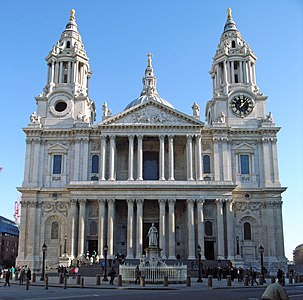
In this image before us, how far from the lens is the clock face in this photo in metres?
62.6

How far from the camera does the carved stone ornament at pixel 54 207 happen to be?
58250 mm

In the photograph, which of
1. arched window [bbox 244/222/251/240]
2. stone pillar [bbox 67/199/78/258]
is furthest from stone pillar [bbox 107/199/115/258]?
arched window [bbox 244/222/251/240]

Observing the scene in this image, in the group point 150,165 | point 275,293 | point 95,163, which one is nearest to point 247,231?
point 150,165

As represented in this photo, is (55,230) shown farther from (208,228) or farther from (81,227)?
(208,228)

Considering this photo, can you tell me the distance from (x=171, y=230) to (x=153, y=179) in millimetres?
9763

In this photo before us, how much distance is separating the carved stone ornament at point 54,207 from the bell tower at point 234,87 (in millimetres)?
22903

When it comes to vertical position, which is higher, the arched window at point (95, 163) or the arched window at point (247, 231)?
the arched window at point (95, 163)

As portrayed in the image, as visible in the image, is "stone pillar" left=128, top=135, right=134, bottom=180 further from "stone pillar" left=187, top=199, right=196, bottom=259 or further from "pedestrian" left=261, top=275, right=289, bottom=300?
"pedestrian" left=261, top=275, right=289, bottom=300

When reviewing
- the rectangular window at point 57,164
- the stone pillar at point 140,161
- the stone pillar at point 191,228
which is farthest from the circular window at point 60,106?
the stone pillar at point 191,228

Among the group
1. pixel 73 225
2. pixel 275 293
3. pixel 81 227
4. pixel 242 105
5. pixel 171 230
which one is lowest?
pixel 275 293

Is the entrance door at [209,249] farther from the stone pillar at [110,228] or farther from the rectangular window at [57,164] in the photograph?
the rectangular window at [57,164]

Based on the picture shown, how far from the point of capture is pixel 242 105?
62.9 meters

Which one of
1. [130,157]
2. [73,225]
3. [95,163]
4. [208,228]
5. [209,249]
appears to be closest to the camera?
[73,225]

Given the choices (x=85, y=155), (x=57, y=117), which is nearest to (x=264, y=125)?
(x=85, y=155)
